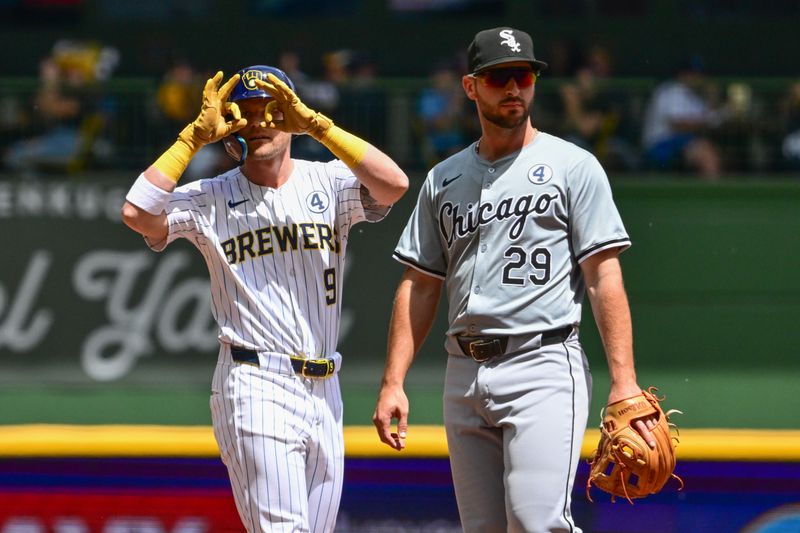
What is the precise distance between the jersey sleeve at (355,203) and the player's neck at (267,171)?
7.4 inches

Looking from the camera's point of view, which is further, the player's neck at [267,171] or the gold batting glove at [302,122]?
the player's neck at [267,171]

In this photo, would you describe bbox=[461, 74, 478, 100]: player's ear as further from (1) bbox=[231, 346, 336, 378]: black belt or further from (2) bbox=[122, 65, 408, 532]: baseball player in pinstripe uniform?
(1) bbox=[231, 346, 336, 378]: black belt

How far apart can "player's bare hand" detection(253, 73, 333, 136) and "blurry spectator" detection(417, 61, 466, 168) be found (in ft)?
13.2

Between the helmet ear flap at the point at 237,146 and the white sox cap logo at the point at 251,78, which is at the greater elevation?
the white sox cap logo at the point at 251,78

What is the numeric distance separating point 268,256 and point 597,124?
172 inches


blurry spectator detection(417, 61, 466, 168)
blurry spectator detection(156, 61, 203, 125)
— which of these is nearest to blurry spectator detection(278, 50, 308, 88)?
blurry spectator detection(156, 61, 203, 125)

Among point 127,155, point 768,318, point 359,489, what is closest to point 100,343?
point 127,155

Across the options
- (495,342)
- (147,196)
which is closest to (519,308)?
(495,342)

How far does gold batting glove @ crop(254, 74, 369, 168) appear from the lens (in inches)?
155

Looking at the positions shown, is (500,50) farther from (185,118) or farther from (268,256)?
(185,118)

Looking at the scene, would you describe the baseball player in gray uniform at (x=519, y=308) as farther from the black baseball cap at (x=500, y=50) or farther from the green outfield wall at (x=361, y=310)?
the green outfield wall at (x=361, y=310)

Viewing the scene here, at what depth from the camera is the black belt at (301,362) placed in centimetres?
399

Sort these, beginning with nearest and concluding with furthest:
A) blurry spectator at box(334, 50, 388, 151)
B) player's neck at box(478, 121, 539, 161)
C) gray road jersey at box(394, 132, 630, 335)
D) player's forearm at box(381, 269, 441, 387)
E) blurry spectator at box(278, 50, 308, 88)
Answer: gray road jersey at box(394, 132, 630, 335)
player's neck at box(478, 121, 539, 161)
player's forearm at box(381, 269, 441, 387)
blurry spectator at box(334, 50, 388, 151)
blurry spectator at box(278, 50, 308, 88)

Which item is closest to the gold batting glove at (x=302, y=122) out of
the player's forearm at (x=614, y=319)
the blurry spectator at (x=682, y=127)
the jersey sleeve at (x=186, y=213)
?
the jersey sleeve at (x=186, y=213)
